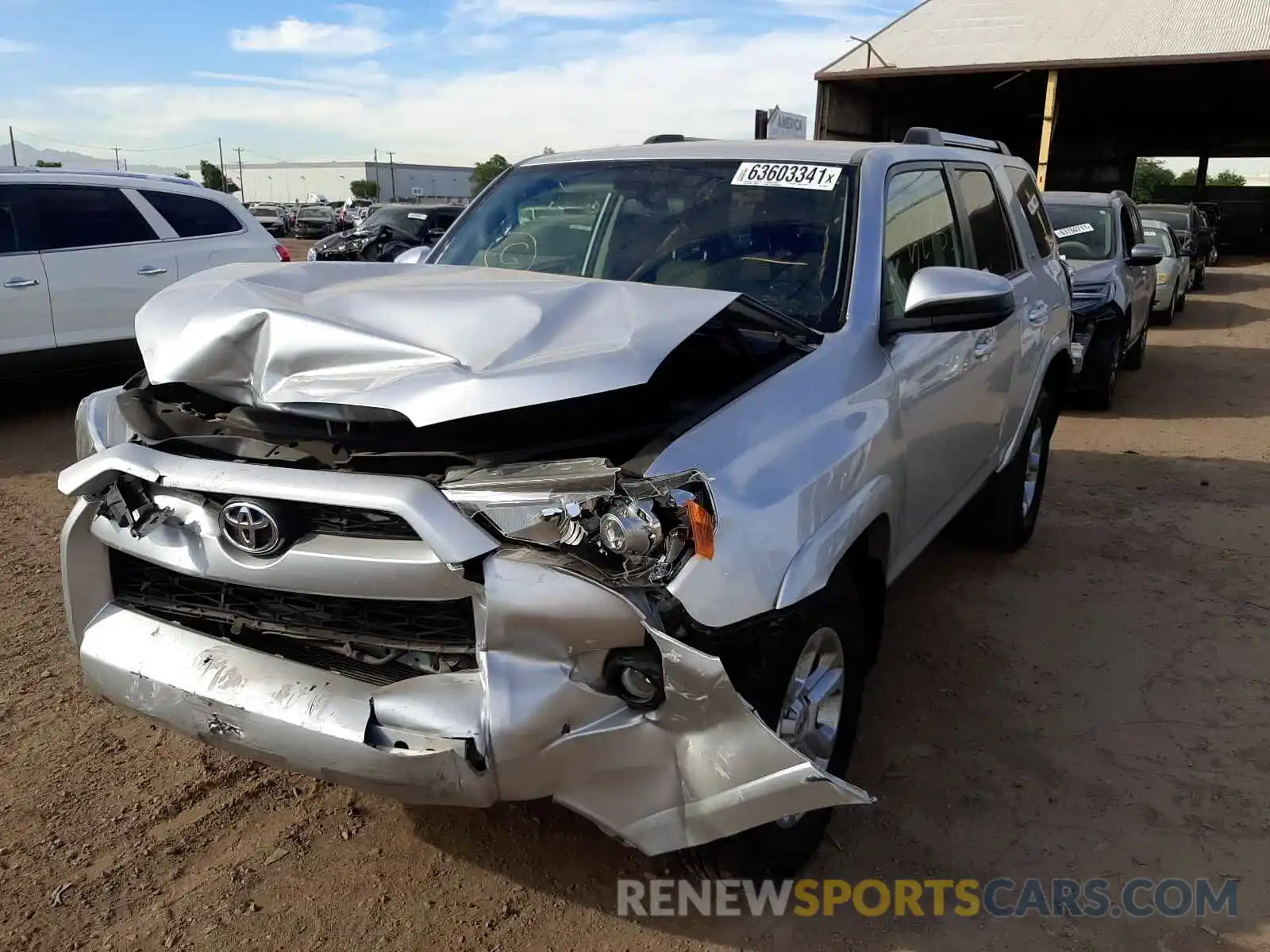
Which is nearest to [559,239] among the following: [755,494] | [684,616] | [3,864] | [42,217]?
[755,494]

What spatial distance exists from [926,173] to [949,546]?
7.20 feet

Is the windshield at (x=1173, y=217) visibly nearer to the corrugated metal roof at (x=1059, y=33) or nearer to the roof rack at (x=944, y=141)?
the corrugated metal roof at (x=1059, y=33)

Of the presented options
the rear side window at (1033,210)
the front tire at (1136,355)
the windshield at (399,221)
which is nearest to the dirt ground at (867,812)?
the rear side window at (1033,210)

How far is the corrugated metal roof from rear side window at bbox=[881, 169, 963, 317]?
17052 mm

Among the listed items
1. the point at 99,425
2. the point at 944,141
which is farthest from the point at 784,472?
the point at 944,141

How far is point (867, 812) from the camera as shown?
2.99m

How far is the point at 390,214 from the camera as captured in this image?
19188mm

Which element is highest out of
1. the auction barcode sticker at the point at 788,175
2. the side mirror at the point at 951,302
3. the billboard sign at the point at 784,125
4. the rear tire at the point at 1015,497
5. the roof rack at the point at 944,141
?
the billboard sign at the point at 784,125

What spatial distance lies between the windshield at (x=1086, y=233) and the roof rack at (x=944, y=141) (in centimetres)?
427

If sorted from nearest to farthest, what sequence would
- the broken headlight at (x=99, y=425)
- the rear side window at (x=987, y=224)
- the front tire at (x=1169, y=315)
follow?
the broken headlight at (x=99, y=425) < the rear side window at (x=987, y=224) < the front tire at (x=1169, y=315)

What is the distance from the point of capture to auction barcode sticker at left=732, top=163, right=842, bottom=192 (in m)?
3.33

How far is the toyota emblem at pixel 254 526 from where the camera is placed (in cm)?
217

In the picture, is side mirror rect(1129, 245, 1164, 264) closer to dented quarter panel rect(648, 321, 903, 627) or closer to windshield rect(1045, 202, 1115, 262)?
windshield rect(1045, 202, 1115, 262)

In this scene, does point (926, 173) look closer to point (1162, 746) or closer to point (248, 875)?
point (1162, 746)
